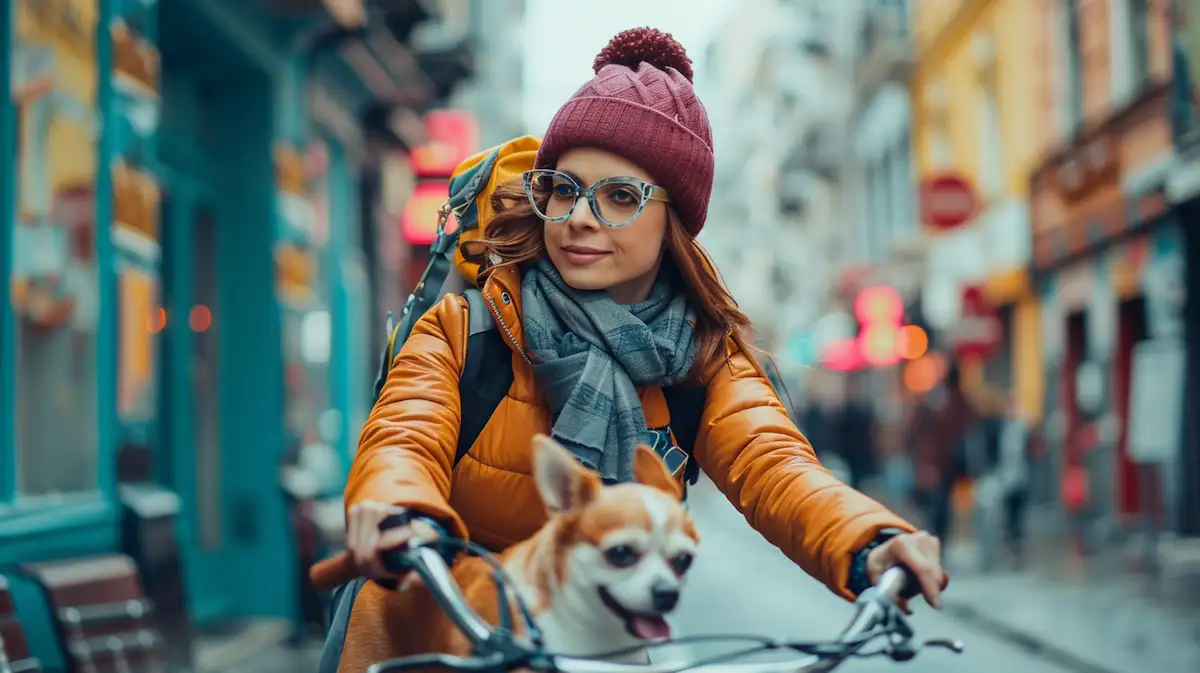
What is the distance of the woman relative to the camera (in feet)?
8.13

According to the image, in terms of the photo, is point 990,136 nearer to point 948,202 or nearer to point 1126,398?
point 948,202

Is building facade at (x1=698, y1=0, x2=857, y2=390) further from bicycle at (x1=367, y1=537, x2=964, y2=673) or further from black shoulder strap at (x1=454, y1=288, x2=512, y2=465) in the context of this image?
bicycle at (x1=367, y1=537, x2=964, y2=673)

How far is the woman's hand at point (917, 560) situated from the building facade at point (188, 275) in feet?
14.4

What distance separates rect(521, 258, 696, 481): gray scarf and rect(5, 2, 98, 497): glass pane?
4.51m

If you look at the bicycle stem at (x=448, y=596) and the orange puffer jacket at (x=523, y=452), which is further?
the orange puffer jacket at (x=523, y=452)

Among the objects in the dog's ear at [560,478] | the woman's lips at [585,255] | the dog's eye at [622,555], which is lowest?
the dog's eye at [622,555]

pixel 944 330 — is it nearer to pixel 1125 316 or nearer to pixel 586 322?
pixel 1125 316

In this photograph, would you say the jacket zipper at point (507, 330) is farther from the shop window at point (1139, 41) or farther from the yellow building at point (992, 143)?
the yellow building at point (992, 143)

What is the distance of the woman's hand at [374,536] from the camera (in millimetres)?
2066

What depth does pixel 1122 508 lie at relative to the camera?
1830cm

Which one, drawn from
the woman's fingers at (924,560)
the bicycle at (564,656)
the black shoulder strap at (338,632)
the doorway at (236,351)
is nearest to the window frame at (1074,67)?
the doorway at (236,351)

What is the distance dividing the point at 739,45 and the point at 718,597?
76.6m

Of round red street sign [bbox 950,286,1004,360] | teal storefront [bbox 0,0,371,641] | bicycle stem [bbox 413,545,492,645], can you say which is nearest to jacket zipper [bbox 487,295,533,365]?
bicycle stem [bbox 413,545,492,645]

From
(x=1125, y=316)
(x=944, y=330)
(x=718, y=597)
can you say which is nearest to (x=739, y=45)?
(x=944, y=330)
